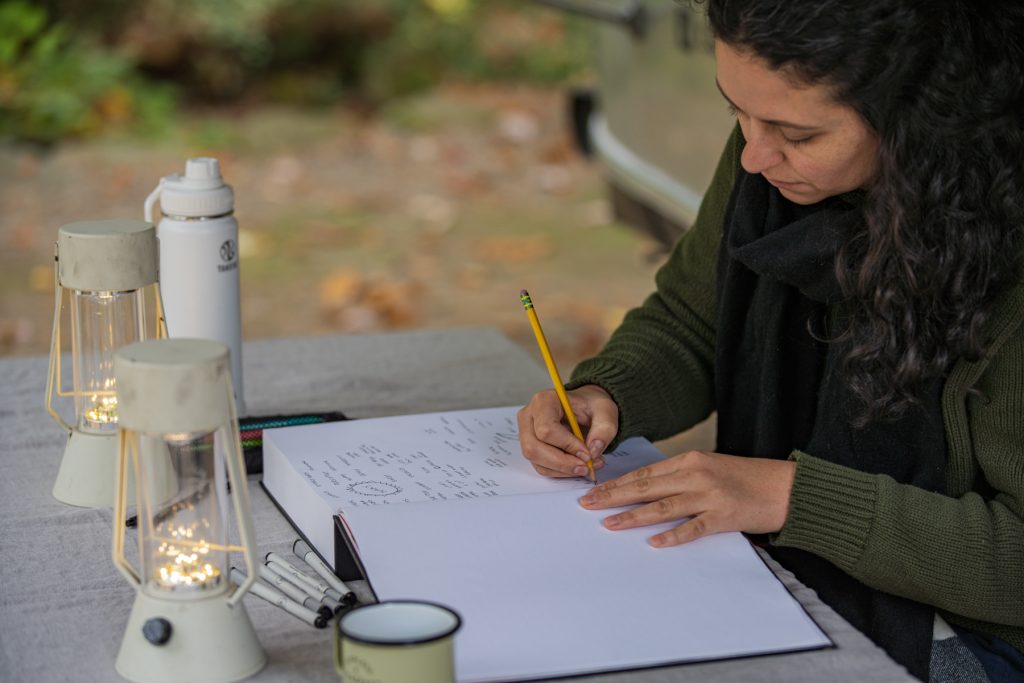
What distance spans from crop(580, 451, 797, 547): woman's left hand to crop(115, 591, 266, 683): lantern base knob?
33cm

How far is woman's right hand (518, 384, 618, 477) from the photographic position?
124cm

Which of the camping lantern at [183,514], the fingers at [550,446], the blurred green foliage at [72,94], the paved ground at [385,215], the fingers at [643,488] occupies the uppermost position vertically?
the camping lantern at [183,514]

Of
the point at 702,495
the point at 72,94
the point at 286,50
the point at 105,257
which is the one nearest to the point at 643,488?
the point at 702,495

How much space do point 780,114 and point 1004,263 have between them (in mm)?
246

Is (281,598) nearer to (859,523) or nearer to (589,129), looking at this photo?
(859,523)

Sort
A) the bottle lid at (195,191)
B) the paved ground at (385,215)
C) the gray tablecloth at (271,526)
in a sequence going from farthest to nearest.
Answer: the paved ground at (385,215), the bottle lid at (195,191), the gray tablecloth at (271,526)

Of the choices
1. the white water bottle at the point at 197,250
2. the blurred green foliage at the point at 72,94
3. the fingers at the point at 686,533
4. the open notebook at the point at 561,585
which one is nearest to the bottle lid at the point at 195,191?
the white water bottle at the point at 197,250

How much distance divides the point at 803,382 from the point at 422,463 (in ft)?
1.53

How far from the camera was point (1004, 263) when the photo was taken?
3.95ft

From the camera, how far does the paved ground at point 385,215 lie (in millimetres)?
4051

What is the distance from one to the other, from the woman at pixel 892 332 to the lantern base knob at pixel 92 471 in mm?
387

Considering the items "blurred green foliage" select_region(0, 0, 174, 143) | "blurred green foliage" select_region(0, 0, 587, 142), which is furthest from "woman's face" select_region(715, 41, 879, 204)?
"blurred green foliage" select_region(0, 0, 587, 142)

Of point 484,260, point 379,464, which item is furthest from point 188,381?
point 484,260

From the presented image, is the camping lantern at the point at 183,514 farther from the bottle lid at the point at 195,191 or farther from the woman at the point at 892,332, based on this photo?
the bottle lid at the point at 195,191
